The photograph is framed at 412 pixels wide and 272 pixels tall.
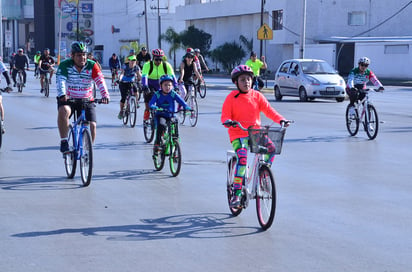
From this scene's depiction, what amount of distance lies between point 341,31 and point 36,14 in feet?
298

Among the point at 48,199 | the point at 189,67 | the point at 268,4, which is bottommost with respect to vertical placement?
the point at 48,199

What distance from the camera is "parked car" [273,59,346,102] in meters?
28.4

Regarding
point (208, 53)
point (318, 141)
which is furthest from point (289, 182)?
point (208, 53)

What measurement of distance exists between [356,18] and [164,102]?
55585 millimetres

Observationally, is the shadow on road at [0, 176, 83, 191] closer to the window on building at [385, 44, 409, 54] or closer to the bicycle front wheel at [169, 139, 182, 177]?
the bicycle front wheel at [169, 139, 182, 177]

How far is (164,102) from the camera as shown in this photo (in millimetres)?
11219

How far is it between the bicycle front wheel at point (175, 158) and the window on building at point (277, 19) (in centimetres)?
5679

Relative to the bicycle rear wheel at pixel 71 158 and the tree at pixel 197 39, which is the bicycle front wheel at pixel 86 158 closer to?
the bicycle rear wheel at pixel 71 158

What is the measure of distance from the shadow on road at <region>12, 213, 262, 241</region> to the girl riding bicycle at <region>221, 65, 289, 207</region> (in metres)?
0.38

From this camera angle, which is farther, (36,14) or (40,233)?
(36,14)

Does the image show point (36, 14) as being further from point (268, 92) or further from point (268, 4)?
point (268, 92)

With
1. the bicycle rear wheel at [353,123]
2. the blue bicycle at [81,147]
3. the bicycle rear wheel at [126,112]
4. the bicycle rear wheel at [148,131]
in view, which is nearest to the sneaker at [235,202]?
the blue bicycle at [81,147]

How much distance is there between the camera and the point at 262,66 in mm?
27969

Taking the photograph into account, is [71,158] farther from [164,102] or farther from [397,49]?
[397,49]
